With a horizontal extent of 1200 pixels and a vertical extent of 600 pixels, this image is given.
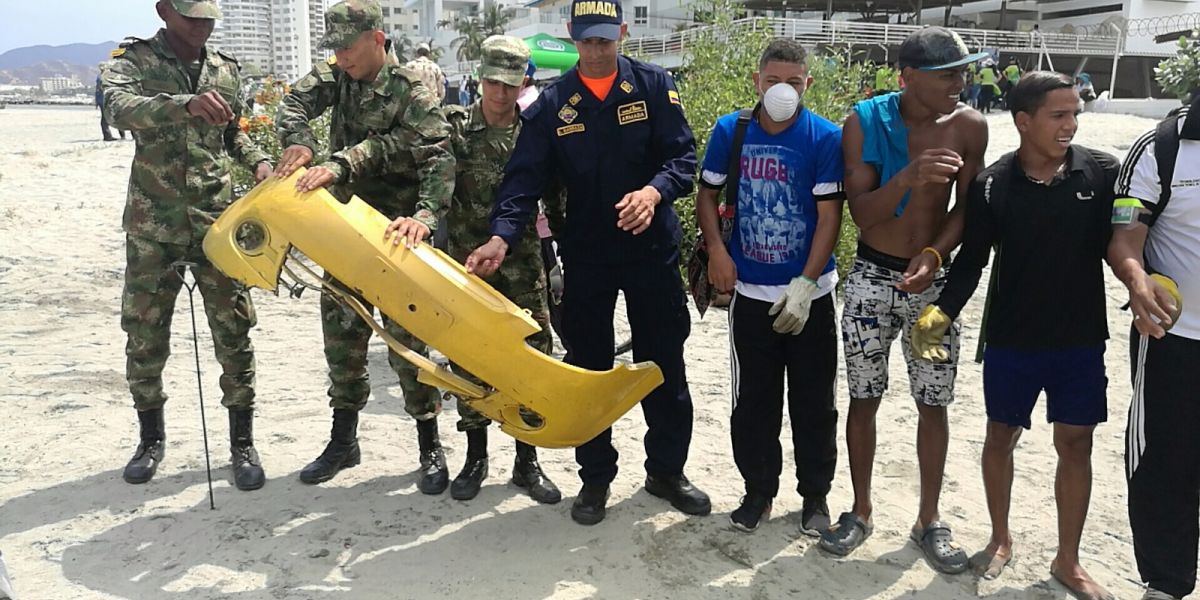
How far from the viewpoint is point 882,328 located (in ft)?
10.9

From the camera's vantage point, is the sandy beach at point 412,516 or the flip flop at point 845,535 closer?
the sandy beach at point 412,516

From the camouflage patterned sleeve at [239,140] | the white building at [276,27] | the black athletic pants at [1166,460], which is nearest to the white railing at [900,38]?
the camouflage patterned sleeve at [239,140]

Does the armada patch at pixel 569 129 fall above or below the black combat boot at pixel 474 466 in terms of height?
above

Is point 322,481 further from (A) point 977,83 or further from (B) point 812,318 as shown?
(A) point 977,83

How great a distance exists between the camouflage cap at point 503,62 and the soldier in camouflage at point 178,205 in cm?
112

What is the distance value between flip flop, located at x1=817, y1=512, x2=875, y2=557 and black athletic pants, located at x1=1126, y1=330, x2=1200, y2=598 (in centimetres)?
98

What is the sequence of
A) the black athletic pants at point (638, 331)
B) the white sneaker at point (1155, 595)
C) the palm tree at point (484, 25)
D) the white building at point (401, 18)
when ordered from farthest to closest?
the white building at point (401, 18) < the palm tree at point (484, 25) < the black athletic pants at point (638, 331) < the white sneaker at point (1155, 595)

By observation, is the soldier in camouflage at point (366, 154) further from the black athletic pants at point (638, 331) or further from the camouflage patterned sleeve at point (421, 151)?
the black athletic pants at point (638, 331)

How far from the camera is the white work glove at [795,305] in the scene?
323 centimetres

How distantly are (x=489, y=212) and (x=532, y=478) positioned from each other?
1.28 m

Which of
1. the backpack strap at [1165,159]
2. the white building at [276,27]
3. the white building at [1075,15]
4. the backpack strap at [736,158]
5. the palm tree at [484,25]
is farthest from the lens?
the white building at [276,27]

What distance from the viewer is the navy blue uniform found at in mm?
3414

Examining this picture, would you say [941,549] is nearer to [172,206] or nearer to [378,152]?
[378,152]

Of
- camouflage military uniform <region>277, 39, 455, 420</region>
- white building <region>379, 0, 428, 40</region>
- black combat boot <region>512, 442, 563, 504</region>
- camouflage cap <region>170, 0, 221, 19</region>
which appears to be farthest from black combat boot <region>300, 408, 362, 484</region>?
white building <region>379, 0, 428, 40</region>
